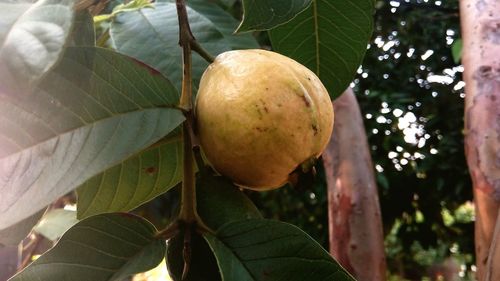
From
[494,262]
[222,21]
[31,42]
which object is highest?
[31,42]

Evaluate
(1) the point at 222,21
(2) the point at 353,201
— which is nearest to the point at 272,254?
(1) the point at 222,21

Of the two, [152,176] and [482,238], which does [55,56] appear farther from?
[482,238]

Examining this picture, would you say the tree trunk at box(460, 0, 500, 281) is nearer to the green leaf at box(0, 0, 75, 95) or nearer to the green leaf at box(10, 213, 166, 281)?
the green leaf at box(10, 213, 166, 281)

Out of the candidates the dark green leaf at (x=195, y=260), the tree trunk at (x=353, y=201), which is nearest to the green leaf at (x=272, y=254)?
the dark green leaf at (x=195, y=260)

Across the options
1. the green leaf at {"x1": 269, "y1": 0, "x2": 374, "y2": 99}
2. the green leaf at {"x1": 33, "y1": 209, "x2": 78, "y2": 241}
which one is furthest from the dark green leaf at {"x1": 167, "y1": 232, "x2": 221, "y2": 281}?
the green leaf at {"x1": 33, "y1": 209, "x2": 78, "y2": 241}

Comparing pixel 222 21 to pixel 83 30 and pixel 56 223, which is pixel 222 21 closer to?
pixel 83 30

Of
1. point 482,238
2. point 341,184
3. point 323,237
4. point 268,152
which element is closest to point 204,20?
point 268,152
